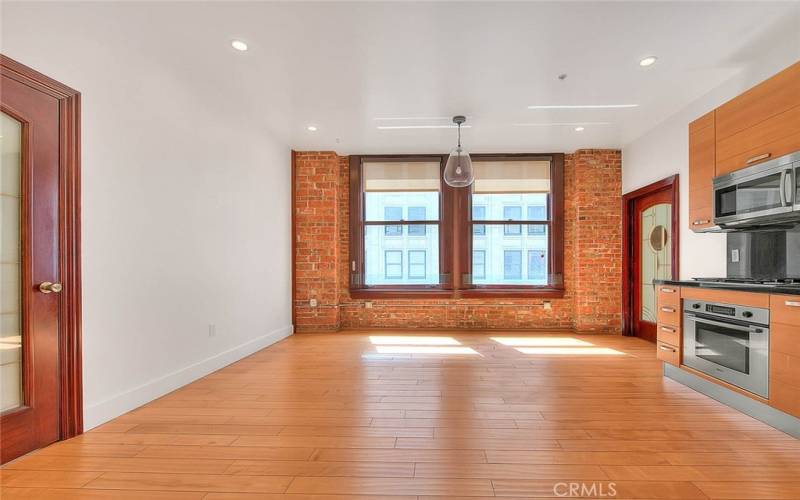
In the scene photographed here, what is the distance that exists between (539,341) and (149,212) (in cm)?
449

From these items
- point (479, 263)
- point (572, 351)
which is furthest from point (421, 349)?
point (479, 263)

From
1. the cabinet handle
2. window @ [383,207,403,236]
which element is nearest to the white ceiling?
the cabinet handle

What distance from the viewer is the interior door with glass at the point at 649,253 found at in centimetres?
466

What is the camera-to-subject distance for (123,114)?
2762mm

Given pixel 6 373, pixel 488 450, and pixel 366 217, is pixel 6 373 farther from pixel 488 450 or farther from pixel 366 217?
pixel 366 217

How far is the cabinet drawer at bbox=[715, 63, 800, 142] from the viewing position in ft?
8.21

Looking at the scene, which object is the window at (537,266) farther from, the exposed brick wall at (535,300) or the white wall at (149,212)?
the white wall at (149,212)

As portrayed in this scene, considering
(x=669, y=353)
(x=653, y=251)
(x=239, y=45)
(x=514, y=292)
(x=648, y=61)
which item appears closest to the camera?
(x=239, y=45)

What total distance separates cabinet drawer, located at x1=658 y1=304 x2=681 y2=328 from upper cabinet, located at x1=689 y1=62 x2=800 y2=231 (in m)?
0.77

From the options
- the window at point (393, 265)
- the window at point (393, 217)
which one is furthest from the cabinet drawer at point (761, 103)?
the window at point (393, 265)

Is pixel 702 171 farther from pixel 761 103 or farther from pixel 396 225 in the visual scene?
pixel 396 225

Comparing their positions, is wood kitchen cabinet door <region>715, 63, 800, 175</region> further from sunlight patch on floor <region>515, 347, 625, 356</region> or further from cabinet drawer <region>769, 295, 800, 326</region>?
sunlight patch on floor <region>515, 347, 625, 356</region>

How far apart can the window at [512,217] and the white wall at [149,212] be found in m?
3.63

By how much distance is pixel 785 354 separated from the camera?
7.68 ft
